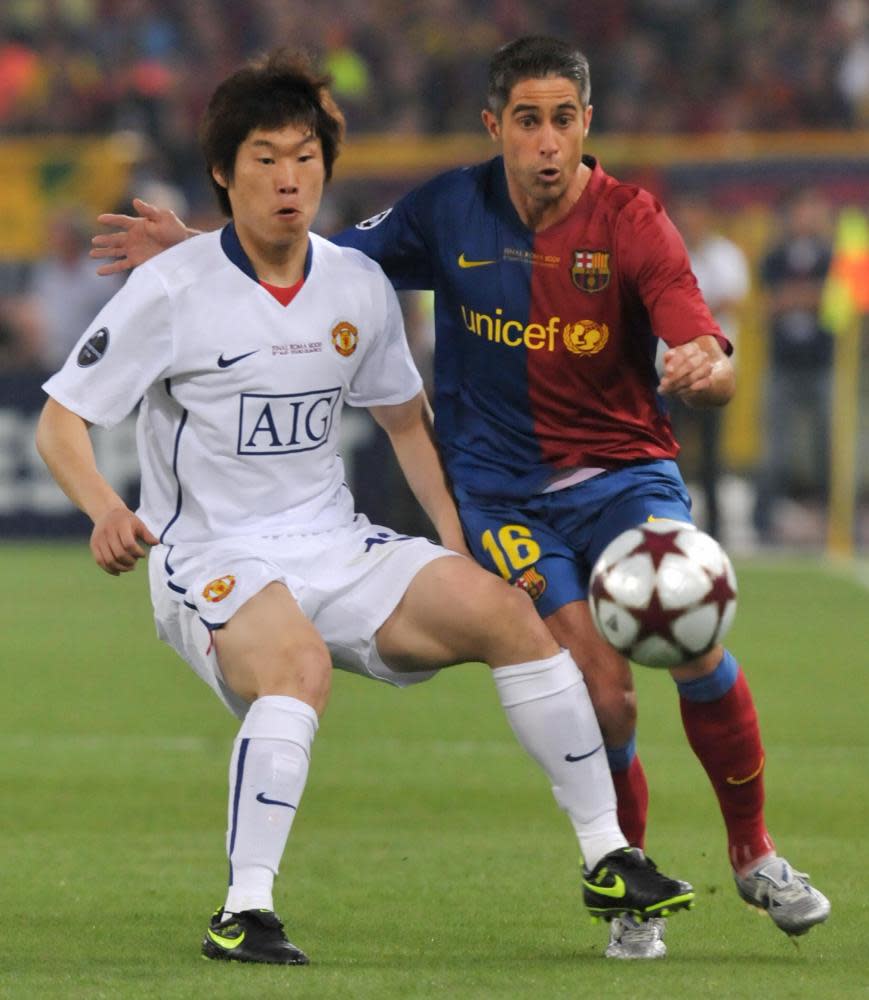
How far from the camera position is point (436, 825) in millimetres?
6875

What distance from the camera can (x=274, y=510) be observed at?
5145 mm

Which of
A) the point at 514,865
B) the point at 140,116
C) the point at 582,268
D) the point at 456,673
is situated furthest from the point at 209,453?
the point at 140,116

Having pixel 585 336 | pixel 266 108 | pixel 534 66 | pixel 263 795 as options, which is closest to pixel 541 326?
pixel 585 336

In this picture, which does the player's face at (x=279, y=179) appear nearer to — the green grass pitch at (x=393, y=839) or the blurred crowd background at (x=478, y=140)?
the green grass pitch at (x=393, y=839)

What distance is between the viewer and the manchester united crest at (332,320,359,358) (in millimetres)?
5230

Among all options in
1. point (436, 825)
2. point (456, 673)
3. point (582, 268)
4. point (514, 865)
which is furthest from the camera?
point (456, 673)

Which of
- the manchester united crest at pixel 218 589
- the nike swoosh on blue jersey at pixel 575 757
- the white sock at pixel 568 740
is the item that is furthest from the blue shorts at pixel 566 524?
the manchester united crest at pixel 218 589

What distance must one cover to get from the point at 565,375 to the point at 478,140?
13.6 m

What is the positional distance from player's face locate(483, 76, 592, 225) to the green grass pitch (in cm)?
185

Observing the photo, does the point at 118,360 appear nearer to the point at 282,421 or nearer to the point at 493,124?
the point at 282,421

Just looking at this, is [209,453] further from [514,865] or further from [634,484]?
[514,865]

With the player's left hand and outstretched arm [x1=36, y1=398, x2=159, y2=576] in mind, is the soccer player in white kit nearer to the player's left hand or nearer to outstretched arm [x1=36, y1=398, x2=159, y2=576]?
outstretched arm [x1=36, y1=398, x2=159, y2=576]

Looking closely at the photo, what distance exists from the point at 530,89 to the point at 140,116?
50.1ft

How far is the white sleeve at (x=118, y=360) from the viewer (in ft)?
16.4
